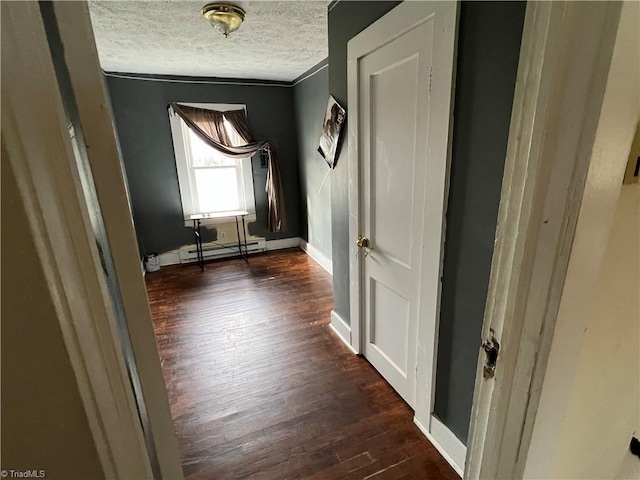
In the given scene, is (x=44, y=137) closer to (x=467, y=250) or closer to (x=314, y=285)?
(x=467, y=250)

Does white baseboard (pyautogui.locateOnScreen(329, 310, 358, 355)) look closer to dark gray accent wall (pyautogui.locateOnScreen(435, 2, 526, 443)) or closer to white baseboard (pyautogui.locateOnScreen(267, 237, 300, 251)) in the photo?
dark gray accent wall (pyautogui.locateOnScreen(435, 2, 526, 443))

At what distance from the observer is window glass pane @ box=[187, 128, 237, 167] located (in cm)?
394

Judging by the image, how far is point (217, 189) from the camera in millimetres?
4211

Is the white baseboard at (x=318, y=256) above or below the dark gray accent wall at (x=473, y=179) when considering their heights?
below

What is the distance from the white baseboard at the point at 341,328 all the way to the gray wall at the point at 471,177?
894 millimetres

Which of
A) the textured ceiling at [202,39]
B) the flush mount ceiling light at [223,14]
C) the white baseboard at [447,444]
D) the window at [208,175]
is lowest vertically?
the white baseboard at [447,444]

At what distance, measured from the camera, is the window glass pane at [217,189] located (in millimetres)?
4113

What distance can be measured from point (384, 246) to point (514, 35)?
1060mm

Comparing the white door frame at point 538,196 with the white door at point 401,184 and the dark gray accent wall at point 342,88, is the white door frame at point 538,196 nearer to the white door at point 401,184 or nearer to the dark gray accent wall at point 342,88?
the white door at point 401,184

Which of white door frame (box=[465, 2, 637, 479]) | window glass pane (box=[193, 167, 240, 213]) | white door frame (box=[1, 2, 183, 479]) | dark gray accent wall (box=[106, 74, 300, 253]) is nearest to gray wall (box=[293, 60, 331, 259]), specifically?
dark gray accent wall (box=[106, 74, 300, 253])

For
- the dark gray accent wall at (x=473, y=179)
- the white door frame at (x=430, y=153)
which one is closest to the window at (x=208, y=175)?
the white door frame at (x=430, y=153)

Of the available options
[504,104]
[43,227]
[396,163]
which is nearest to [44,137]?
[43,227]

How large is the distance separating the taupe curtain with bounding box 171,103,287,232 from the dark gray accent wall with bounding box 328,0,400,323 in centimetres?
218

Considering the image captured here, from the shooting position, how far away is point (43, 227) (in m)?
0.37
